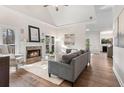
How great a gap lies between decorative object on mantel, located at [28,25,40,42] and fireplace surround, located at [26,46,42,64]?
0.52 meters

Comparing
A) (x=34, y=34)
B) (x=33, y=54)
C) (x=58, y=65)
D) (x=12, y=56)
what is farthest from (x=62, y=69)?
(x=34, y=34)

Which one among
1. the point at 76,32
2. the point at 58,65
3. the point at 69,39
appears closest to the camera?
the point at 58,65

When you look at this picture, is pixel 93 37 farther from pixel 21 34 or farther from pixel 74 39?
pixel 21 34

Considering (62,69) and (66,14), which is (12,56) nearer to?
(62,69)

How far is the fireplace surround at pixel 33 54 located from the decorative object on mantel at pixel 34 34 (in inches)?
20.3

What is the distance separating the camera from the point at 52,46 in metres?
8.22

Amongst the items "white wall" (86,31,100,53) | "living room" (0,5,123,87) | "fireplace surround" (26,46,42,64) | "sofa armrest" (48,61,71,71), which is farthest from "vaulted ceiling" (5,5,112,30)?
"white wall" (86,31,100,53)

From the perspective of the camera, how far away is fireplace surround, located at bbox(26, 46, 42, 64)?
5612 mm

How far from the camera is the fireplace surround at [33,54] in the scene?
561 cm

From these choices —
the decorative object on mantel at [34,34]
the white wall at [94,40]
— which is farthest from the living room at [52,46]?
the white wall at [94,40]

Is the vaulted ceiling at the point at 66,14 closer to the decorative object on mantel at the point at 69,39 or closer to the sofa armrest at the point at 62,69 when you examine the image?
the decorative object on mantel at the point at 69,39

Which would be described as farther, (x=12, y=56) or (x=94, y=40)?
(x=94, y=40)

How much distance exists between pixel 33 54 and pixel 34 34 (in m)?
1.28

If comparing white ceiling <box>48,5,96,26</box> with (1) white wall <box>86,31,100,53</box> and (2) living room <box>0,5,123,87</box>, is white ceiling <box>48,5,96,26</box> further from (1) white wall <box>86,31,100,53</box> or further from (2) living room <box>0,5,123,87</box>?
(1) white wall <box>86,31,100,53</box>
